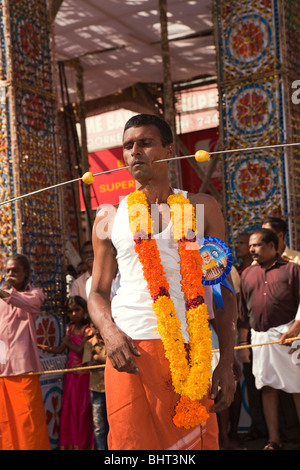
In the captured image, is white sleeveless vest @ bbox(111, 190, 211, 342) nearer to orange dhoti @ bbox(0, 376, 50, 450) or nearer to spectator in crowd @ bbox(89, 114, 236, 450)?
spectator in crowd @ bbox(89, 114, 236, 450)

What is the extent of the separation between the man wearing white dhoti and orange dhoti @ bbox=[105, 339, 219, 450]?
3.69m

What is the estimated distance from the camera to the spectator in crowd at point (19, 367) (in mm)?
6324

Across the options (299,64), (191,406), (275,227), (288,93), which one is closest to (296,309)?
(275,227)

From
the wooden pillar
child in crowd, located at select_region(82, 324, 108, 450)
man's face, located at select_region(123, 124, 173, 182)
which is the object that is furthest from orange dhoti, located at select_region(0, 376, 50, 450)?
the wooden pillar

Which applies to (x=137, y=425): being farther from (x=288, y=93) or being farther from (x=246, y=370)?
(x=288, y=93)

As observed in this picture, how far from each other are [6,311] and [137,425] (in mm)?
3729

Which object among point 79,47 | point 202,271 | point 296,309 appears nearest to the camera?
point 202,271

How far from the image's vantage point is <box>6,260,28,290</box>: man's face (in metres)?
6.49

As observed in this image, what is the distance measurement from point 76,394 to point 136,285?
4.40 meters

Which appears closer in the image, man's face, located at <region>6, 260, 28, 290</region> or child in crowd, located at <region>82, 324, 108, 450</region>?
man's face, located at <region>6, 260, 28, 290</region>

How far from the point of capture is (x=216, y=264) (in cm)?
327

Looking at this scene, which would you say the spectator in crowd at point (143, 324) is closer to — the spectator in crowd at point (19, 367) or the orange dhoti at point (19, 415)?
the spectator in crowd at point (19, 367)
